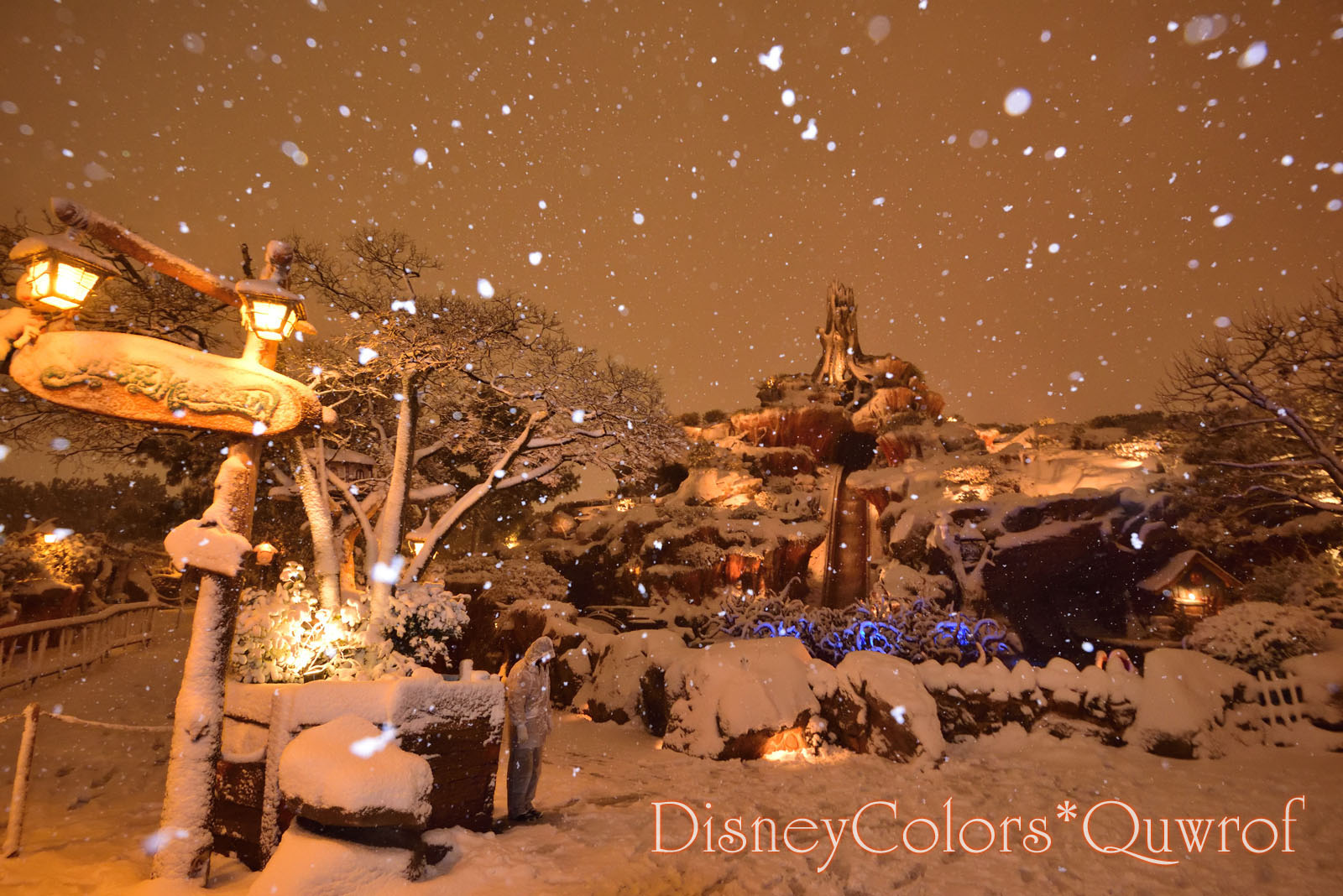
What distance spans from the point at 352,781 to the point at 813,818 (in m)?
4.96

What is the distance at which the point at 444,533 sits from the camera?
10297 millimetres

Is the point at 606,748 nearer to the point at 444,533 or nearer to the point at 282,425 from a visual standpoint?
the point at 444,533

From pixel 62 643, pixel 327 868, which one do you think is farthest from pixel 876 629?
pixel 62 643

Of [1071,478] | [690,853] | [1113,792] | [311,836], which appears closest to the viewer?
[311,836]

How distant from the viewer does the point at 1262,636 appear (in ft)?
34.7

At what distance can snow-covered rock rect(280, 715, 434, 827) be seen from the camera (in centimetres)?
391

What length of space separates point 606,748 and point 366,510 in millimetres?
6641

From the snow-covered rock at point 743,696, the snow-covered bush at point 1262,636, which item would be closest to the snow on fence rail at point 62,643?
the snow-covered rock at point 743,696

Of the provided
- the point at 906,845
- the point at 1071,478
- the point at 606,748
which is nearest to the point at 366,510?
the point at 606,748

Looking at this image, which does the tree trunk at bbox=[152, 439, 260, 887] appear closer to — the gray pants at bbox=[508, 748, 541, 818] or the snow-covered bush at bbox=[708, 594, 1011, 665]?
the gray pants at bbox=[508, 748, 541, 818]

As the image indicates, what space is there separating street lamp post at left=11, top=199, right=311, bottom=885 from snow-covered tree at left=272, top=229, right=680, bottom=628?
13.6 ft

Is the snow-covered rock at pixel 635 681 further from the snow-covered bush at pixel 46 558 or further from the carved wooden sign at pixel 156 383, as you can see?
the snow-covered bush at pixel 46 558

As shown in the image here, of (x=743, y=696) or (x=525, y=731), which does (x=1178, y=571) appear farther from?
(x=525, y=731)

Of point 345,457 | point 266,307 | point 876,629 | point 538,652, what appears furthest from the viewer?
Result: point 876,629
